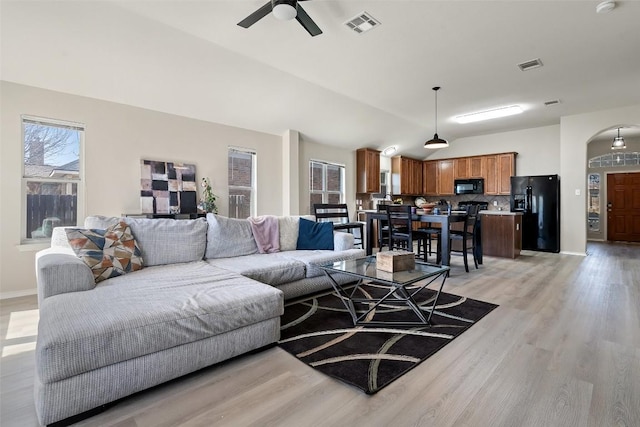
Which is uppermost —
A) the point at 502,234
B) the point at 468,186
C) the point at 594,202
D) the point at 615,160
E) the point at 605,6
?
the point at 605,6

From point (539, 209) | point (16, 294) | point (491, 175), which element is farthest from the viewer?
point (491, 175)

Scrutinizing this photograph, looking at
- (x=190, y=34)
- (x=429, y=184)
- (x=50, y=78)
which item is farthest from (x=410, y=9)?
(x=429, y=184)

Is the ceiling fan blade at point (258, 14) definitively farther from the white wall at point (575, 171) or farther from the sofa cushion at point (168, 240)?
the white wall at point (575, 171)

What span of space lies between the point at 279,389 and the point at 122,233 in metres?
1.89

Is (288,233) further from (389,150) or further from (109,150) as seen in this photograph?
(389,150)

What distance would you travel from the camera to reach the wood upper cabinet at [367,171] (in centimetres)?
732

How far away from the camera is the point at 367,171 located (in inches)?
289

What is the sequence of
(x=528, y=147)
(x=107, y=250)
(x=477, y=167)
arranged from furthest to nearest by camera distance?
(x=477, y=167) < (x=528, y=147) < (x=107, y=250)

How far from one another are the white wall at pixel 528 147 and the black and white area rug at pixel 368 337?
549 cm

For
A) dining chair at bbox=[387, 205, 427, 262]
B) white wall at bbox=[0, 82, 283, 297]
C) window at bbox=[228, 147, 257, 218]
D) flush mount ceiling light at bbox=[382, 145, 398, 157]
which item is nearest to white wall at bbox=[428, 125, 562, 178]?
flush mount ceiling light at bbox=[382, 145, 398, 157]

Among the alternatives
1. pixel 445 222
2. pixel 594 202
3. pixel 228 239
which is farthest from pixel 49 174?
pixel 594 202

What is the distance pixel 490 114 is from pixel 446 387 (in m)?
5.99

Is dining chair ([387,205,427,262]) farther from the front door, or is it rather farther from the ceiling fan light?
the front door

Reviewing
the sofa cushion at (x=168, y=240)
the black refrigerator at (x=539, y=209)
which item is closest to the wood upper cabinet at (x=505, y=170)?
the black refrigerator at (x=539, y=209)
